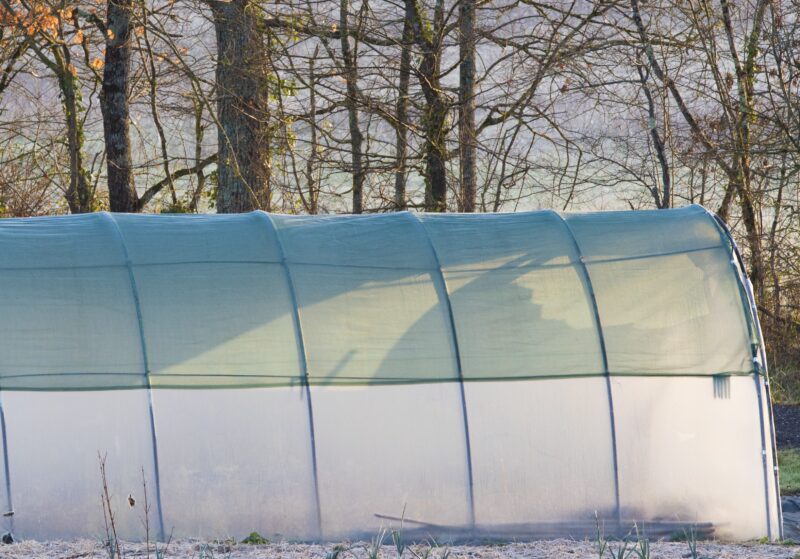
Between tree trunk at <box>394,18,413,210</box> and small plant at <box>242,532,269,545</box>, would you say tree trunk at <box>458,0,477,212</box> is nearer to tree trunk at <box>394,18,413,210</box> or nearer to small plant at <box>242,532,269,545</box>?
tree trunk at <box>394,18,413,210</box>

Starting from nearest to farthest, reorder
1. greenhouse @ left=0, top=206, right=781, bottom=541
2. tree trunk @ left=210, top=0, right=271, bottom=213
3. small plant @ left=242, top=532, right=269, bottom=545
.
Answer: small plant @ left=242, top=532, right=269, bottom=545
greenhouse @ left=0, top=206, right=781, bottom=541
tree trunk @ left=210, top=0, right=271, bottom=213

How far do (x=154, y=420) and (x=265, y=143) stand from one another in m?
8.61

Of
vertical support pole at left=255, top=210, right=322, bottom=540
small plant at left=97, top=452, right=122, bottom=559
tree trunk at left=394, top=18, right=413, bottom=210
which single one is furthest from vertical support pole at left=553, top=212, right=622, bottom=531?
tree trunk at left=394, top=18, right=413, bottom=210

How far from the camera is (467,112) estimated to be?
15.5 metres

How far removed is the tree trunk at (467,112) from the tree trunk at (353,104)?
1.69 meters

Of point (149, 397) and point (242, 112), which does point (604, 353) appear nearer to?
point (149, 397)

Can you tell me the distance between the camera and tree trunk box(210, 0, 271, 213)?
14.5 meters

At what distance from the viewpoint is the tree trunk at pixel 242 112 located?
1455 cm

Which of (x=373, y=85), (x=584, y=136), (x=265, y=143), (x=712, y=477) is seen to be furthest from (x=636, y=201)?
(x=712, y=477)

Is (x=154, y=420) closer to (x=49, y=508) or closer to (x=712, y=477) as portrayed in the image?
(x=49, y=508)

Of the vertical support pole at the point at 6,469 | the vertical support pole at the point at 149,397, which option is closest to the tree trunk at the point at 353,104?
the vertical support pole at the point at 149,397

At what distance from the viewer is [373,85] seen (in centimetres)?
1536

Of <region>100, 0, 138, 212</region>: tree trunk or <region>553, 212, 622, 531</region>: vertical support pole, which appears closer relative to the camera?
<region>553, 212, 622, 531</region>: vertical support pole

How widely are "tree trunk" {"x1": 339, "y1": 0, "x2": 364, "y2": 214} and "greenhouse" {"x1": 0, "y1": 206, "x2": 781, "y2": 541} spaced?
6.45 meters
